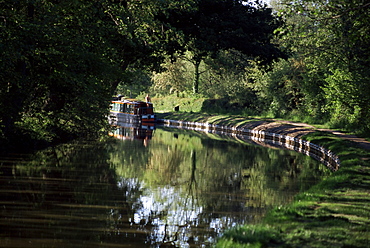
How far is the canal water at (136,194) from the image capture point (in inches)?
327

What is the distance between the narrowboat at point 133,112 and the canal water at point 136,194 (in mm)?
25964

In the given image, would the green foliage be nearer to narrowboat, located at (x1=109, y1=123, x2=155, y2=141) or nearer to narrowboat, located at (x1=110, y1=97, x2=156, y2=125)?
narrowboat, located at (x1=109, y1=123, x2=155, y2=141)

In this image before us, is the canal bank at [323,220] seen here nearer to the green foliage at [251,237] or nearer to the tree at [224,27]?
the green foliage at [251,237]

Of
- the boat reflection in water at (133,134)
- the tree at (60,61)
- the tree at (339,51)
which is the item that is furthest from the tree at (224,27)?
the boat reflection in water at (133,134)

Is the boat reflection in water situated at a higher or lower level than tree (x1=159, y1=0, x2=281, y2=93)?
lower

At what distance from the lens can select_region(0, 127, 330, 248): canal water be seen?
8.30 meters

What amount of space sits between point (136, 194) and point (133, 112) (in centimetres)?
3768

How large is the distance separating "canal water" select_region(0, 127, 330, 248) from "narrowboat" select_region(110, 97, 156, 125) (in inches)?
1022

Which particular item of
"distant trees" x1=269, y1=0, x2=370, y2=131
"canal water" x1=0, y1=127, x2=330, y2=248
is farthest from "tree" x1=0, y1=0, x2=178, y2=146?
"distant trees" x1=269, y1=0, x2=370, y2=131

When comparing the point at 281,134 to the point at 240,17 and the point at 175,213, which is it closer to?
the point at 240,17

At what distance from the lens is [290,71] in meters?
40.5

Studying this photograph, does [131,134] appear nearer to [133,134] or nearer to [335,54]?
[133,134]

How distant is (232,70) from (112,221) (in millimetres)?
43981

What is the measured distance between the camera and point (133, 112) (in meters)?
49.4
